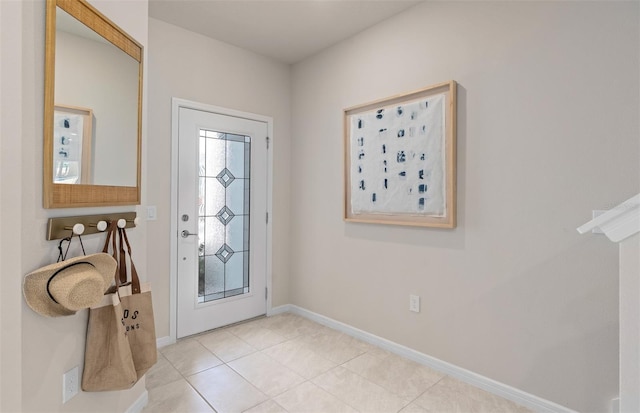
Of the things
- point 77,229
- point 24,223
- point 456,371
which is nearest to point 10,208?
point 24,223

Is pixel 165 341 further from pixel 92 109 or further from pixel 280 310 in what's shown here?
pixel 92 109

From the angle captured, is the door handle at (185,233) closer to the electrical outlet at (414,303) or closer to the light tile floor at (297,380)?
the light tile floor at (297,380)

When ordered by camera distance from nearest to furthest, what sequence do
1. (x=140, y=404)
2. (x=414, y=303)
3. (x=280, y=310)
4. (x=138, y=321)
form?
1. (x=138, y=321)
2. (x=140, y=404)
3. (x=414, y=303)
4. (x=280, y=310)

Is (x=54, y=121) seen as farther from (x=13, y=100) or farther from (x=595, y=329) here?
(x=595, y=329)

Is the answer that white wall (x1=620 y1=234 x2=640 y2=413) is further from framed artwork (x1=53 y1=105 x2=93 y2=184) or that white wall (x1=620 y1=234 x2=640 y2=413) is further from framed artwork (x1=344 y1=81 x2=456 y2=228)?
framed artwork (x1=53 y1=105 x2=93 y2=184)

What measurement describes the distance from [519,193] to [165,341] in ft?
9.55

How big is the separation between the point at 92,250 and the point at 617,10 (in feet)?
9.51

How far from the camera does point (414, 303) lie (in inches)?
101

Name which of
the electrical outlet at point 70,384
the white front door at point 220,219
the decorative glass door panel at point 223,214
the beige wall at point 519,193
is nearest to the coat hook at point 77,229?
the electrical outlet at point 70,384

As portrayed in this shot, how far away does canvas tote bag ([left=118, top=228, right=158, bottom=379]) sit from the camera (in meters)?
1.63

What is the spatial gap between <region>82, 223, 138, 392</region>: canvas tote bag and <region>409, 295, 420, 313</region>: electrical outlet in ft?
6.21

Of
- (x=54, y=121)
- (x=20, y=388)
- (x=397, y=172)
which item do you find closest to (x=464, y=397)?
(x=397, y=172)

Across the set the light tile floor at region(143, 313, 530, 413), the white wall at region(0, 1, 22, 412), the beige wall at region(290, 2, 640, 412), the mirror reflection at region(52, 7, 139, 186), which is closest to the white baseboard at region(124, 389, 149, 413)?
the light tile floor at region(143, 313, 530, 413)

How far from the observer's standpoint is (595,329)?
1.78m
